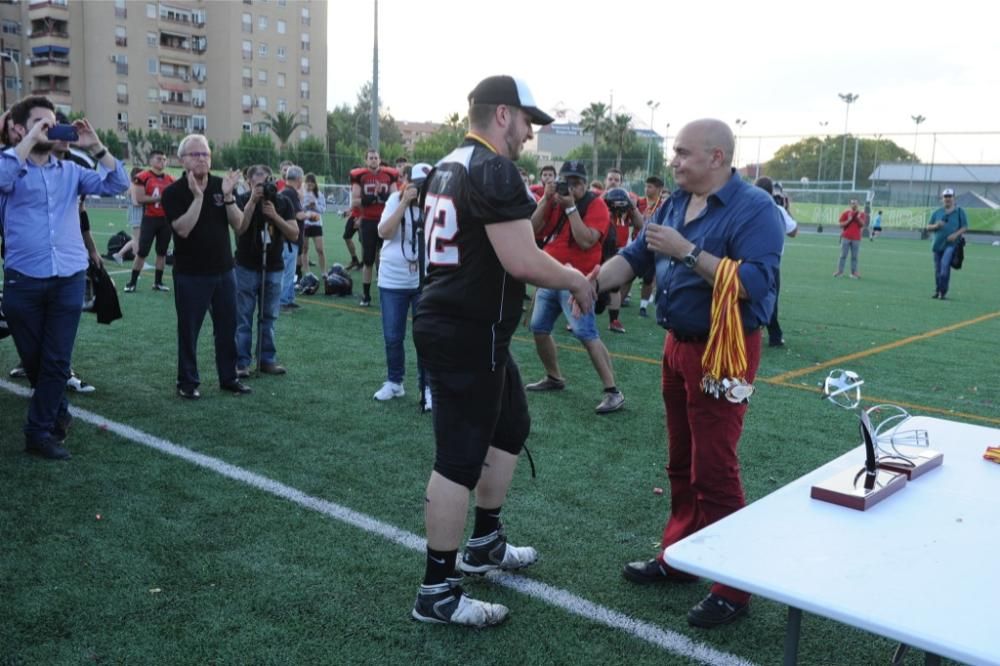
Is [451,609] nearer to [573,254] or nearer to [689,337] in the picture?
[689,337]

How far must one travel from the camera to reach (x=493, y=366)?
3.12 m

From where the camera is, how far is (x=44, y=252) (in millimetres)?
4926

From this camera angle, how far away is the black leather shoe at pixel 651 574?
3.72 m

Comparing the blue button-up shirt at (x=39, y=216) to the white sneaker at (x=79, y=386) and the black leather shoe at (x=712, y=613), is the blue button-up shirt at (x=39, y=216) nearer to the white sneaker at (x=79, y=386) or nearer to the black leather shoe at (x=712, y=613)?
the white sneaker at (x=79, y=386)

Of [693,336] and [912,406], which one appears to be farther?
[912,406]

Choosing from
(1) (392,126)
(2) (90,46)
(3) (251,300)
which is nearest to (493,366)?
(3) (251,300)

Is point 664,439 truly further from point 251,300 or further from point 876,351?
point 876,351

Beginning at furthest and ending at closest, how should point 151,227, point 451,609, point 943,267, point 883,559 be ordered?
point 943,267, point 151,227, point 451,609, point 883,559

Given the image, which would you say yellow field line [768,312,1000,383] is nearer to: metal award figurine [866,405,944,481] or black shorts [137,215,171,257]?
metal award figurine [866,405,944,481]

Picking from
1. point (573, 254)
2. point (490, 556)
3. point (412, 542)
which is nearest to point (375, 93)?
point (573, 254)

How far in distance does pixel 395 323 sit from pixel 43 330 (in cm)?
263

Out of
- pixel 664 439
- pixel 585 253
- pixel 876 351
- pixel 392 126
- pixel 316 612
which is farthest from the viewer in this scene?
pixel 392 126

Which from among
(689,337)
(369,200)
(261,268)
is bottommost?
(261,268)

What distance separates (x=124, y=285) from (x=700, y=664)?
12.1 m
